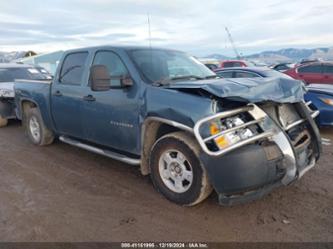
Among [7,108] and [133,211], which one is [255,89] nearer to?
[133,211]

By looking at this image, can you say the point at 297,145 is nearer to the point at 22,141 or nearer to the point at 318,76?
the point at 22,141

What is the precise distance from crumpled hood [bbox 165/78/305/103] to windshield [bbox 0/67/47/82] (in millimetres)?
6947

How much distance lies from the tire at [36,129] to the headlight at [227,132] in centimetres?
398

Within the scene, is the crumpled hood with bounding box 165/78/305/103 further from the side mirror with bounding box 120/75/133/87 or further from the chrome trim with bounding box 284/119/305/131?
the side mirror with bounding box 120/75/133/87

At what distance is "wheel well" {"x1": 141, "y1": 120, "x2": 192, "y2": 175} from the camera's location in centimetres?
380

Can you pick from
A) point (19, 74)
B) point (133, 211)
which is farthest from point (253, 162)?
point (19, 74)

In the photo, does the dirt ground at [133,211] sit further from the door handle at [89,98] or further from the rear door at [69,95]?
the door handle at [89,98]

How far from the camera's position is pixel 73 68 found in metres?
5.09

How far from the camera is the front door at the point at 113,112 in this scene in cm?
398

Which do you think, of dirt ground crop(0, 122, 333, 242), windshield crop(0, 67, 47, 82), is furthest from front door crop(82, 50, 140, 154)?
windshield crop(0, 67, 47, 82)

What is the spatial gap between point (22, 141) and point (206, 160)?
513 centimetres

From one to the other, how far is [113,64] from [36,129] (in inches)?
110

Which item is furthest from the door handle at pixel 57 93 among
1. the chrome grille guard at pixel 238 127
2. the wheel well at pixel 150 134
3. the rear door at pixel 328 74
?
the rear door at pixel 328 74

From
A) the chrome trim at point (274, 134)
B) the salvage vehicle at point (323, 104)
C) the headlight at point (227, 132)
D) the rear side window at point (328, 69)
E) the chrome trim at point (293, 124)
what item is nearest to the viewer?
the headlight at point (227, 132)
